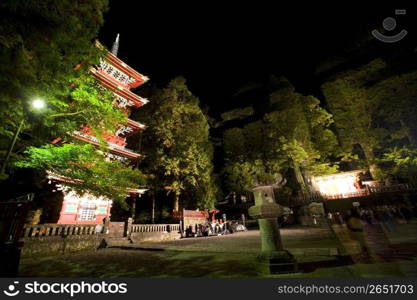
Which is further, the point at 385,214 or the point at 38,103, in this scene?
the point at 385,214

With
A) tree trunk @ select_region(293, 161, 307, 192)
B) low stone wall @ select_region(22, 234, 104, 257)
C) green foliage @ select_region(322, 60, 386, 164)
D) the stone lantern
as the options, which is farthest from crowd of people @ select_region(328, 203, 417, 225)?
low stone wall @ select_region(22, 234, 104, 257)

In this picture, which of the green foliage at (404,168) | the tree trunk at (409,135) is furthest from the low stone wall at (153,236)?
the tree trunk at (409,135)

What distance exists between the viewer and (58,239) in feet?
30.7

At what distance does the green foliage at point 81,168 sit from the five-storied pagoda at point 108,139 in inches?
101

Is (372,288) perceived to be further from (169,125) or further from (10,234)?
(169,125)

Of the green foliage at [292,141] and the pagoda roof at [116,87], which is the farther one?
the green foliage at [292,141]

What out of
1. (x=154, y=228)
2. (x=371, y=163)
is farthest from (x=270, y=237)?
(x=371, y=163)

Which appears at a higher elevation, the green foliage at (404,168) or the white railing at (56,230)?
the green foliage at (404,168)

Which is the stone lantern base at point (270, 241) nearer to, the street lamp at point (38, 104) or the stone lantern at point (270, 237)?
the stone lantern at point (270, 237)

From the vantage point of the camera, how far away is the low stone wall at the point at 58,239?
27.7 ft

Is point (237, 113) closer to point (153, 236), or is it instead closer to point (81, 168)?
point (153, 236)

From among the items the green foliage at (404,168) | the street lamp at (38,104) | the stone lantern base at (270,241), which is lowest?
the stone lantern base at (270,241)

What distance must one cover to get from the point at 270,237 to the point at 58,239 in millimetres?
10513

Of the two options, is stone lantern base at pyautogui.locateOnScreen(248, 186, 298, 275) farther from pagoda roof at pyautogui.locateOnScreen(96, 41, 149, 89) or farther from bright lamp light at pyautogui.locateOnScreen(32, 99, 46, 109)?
pagoda roof at pyautogui.locateOnScreen(96, 41, 149, 89)
